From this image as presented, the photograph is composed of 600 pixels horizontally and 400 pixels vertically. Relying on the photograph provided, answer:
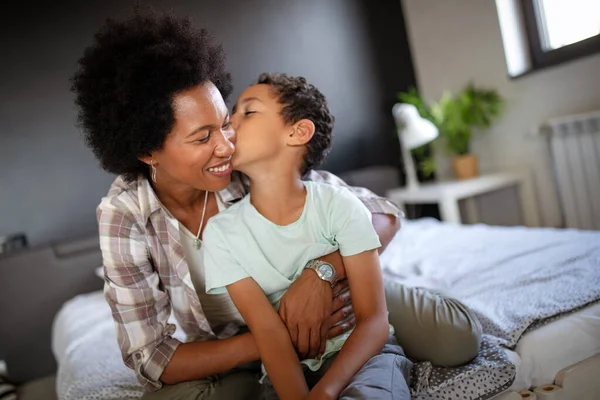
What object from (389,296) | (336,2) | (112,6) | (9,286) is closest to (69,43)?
(112,6)

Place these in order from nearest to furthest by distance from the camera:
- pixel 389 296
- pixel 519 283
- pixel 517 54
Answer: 1. pixel 389 296
2. pixel 519 283
3. pixel 517 54

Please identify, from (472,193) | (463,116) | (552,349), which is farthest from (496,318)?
(463,116)

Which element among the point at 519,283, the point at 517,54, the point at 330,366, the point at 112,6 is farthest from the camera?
the point at 517,54

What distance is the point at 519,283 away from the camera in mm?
1516

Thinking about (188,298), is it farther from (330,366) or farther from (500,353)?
(500,353)

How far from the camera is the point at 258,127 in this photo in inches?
46.7

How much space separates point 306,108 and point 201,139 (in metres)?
0.27

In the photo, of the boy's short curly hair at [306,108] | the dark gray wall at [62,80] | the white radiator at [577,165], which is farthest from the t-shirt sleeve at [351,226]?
the white radiator at [577,165]

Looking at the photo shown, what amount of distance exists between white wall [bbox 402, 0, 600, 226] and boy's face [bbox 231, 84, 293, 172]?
191 cm

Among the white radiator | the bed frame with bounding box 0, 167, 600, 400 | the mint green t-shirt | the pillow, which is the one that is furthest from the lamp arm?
the pillow

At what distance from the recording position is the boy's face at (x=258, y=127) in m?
1.17

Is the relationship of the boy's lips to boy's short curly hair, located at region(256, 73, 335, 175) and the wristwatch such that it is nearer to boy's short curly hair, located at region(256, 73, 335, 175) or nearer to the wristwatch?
boy's short curly hair, located at region(256, 73, 335, 175)

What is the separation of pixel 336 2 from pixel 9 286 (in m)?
2.35

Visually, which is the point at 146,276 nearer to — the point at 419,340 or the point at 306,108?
the point at 306,108
